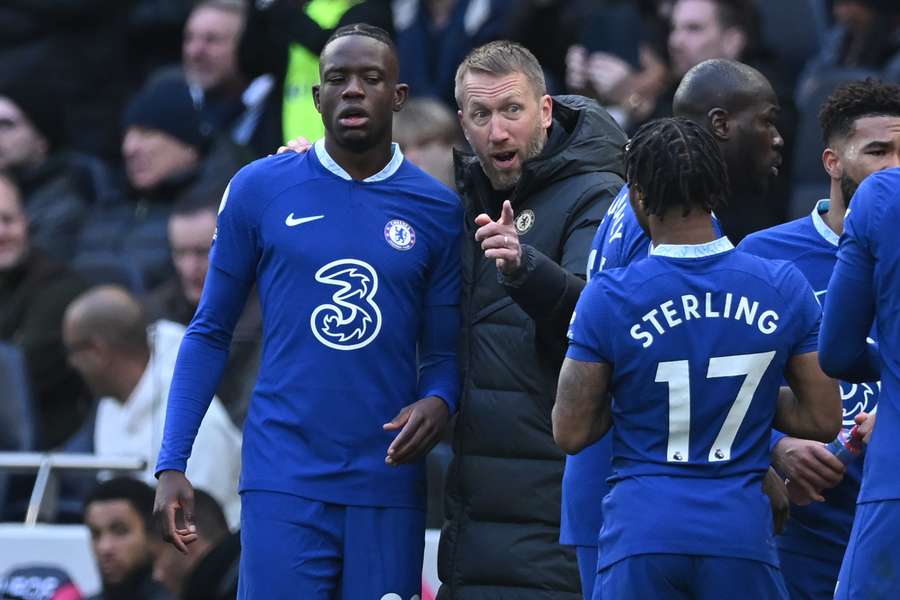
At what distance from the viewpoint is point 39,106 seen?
1234 centimetres

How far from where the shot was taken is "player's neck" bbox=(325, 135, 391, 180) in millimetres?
5688

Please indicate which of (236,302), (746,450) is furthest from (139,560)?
(746,450)

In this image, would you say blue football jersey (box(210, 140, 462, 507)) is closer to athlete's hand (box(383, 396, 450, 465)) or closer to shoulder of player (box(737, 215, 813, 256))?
athlete's hand (box(383, 396, 450, 465))

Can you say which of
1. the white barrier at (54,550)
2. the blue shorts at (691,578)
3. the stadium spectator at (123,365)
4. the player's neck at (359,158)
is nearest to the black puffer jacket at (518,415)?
the player's neck at (359,158)

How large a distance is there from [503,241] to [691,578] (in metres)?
1.00

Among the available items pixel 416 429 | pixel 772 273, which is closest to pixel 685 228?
pixel 772 273

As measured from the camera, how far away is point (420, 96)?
10570mm

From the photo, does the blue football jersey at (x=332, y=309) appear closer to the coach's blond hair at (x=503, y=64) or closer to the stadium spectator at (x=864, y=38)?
the coach's blond hair at (x=503, y=64)

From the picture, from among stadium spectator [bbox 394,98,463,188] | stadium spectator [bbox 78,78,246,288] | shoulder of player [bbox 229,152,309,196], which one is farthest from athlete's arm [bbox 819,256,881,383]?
stadium spectator [bbox 78,78,246,288]

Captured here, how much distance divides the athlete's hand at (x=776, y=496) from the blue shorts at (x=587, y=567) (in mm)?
548

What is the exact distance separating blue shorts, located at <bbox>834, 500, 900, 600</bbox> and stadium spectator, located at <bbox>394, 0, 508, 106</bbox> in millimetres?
6065

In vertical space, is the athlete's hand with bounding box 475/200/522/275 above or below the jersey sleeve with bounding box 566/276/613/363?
above

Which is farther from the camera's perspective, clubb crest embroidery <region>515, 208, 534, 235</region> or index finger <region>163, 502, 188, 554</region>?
clubb crest embroidery <region>515, 208, 534, 235</region>

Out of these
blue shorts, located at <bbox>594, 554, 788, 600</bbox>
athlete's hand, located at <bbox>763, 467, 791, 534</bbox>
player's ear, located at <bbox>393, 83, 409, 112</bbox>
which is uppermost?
player's ear, located at <bbox>393, 83, 409, 112</bbox>
